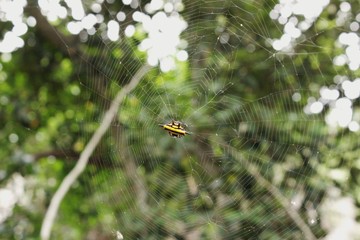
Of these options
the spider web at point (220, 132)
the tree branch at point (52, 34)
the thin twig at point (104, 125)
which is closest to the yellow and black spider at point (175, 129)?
the spider web at point (220, 132)

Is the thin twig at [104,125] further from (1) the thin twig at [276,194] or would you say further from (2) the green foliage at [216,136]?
(1) the thin twig at [276,194]

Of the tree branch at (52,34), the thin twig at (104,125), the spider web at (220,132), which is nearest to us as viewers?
the thin twig at (104,125)

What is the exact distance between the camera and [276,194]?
251 centimetres

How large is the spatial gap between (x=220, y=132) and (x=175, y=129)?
0.32 m

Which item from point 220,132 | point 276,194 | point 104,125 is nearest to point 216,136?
point 220,132

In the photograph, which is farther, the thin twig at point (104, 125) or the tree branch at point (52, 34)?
the tree branch at point (52, 34)

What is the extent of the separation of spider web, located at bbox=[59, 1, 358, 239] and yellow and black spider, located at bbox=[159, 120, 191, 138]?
0.42ft

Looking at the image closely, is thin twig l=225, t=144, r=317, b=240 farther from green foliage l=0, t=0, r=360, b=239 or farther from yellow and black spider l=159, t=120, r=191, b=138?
yellow and black spider l=159, t=120, r=191, b=138

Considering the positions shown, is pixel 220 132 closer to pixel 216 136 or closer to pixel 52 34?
pixel 216 136

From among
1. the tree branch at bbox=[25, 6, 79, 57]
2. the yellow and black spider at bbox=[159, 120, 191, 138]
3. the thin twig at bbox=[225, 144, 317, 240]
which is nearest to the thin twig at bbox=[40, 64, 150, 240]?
the yellow and black spider at bbox=[159, 120, 191, 138]

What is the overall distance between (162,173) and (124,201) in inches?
11.0

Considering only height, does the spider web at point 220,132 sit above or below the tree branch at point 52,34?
below

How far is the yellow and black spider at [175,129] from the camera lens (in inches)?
95.0

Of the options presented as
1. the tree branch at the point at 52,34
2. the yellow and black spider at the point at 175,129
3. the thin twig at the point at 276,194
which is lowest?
the thin twig at the point at 276,194
